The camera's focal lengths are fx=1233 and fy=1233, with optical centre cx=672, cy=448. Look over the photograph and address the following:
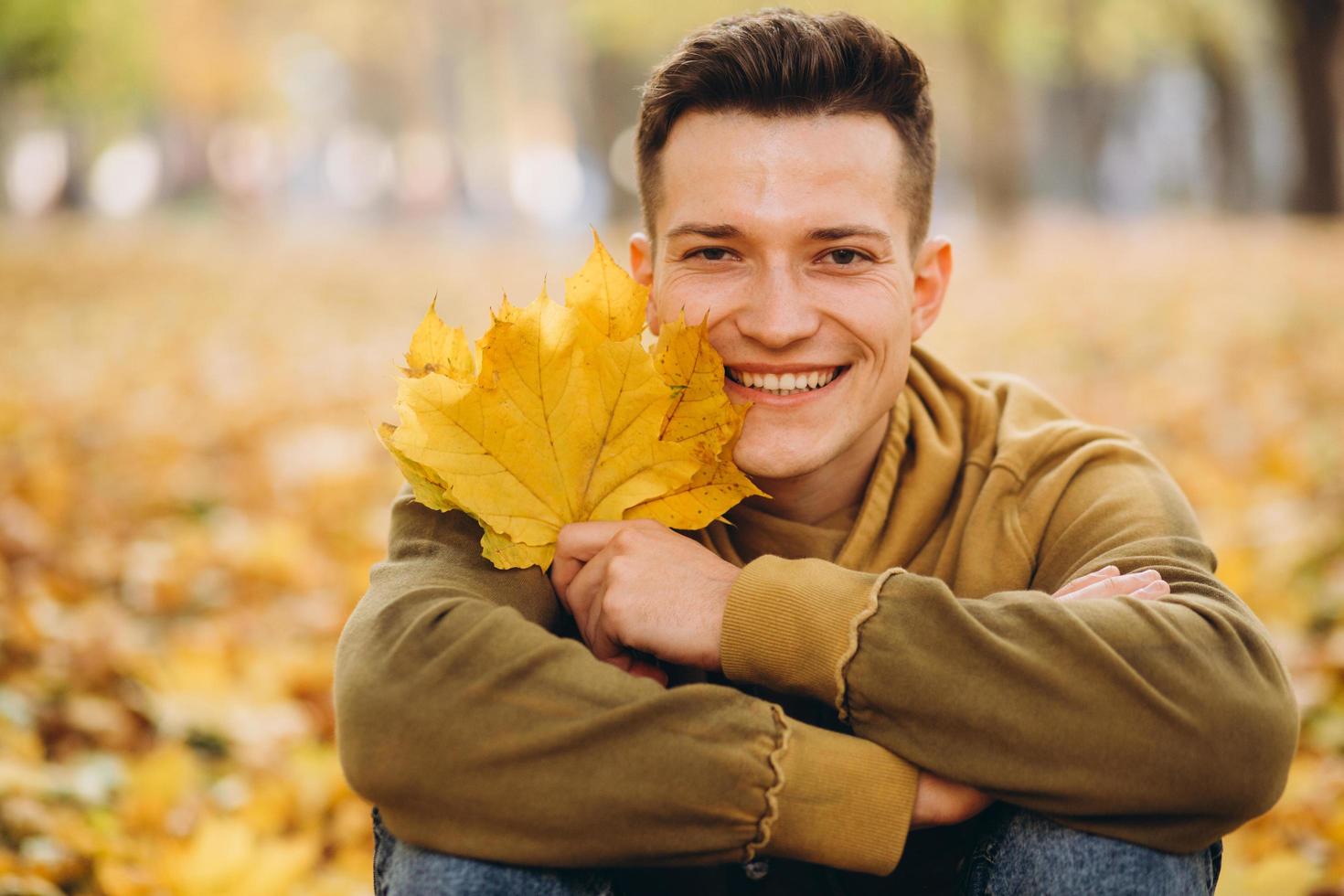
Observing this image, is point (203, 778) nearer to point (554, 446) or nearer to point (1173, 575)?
point (554, 446)

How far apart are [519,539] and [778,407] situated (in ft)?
1.60

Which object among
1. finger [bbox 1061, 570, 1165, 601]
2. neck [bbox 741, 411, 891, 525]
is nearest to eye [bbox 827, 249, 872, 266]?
neck [bbox 741, 411, 891, 525]

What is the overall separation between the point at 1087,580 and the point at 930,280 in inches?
30.1

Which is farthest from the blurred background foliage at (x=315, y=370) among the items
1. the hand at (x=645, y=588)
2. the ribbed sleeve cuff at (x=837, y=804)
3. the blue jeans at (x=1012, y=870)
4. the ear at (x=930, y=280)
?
the ribbed sleeve cuff at (x=837, y=804)

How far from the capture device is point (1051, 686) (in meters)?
1.57

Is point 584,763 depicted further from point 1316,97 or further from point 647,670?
point 1316,97

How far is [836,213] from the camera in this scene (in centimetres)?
198

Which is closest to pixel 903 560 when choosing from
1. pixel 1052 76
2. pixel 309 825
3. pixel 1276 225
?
pixel 309 825

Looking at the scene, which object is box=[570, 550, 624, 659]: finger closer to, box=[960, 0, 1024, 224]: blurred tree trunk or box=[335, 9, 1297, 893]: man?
box=[335, 9, 1297, 893]: man

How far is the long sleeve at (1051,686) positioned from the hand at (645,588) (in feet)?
0.19

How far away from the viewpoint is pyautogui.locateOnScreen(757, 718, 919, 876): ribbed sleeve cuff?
62.0 inches

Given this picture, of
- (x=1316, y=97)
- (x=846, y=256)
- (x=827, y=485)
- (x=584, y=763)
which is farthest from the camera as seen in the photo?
(x=1316, y=97)

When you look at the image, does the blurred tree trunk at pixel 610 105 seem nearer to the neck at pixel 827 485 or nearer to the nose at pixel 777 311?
the neck at pixel 827 485

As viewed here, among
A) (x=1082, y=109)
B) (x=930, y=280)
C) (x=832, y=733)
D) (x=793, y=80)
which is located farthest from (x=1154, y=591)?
(x=1082, y=109)
